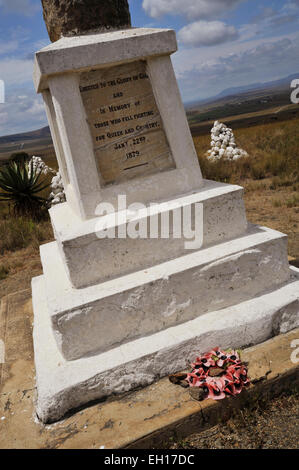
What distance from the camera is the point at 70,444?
206 centimetres

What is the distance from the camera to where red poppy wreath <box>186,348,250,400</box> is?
2.21m

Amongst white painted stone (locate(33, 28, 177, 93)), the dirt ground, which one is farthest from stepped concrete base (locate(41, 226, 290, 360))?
white painted stone (locate(33, 28, 177, 93))

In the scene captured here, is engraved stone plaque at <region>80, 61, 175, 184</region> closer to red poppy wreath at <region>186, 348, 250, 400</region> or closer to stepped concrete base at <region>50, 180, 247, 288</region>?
stepped concrete base at <region>50, 180, 247, 288</region>

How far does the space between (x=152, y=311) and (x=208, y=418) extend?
0.75 metres

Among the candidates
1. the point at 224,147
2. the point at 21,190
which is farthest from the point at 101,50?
the point at 224,147

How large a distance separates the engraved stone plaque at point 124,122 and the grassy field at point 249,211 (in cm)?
236

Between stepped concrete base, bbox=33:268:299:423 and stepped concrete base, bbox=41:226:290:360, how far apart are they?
0.25 ft

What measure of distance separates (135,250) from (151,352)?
0.72 metres

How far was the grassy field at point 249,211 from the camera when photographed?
5.40 meters

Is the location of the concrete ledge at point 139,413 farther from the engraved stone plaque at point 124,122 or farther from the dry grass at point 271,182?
the dry grass at point 271,182

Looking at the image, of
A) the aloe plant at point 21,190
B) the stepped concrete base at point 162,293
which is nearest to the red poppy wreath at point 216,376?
the stepped concrete base at point 162,293

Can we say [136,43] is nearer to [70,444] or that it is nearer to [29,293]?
[70,444]

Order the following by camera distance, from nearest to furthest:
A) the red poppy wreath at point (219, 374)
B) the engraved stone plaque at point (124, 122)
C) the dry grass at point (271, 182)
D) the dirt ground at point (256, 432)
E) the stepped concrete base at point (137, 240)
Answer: the dirt ground at point (256, 432) → the red poppy wreath at point (219, 374) → the stepped concrete base at point (137, 240) → the engraved stone plaque at point (124, 122) → the dry grass at point (271, 182)

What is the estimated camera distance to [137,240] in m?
2.65
